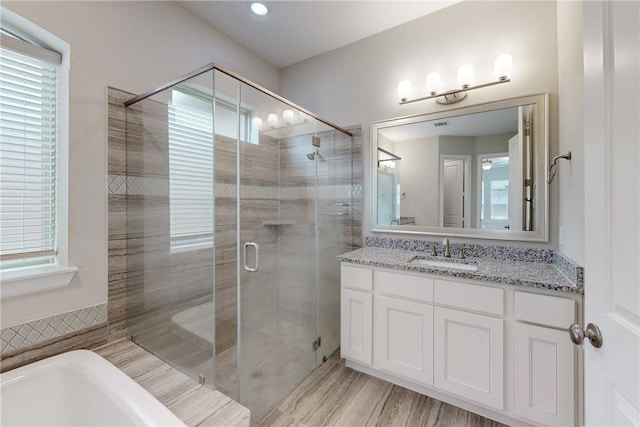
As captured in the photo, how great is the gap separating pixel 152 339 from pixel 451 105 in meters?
2.66

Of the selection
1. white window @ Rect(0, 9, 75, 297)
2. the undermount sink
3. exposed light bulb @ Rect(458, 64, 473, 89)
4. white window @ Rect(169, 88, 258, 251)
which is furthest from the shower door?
exposed light bulb @ Rect(458, 64, 473, 89)

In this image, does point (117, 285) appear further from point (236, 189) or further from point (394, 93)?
point (394, 93)

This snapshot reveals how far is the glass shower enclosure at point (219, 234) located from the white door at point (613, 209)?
4.77 ft

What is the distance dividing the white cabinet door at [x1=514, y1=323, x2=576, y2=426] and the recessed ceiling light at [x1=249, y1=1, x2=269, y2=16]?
2.70 metres

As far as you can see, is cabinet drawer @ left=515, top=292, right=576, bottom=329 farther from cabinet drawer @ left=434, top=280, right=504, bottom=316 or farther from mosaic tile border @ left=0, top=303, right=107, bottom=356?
mosaic tile border @ left=0, top=303, right=107, bottom=356

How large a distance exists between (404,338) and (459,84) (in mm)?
1895

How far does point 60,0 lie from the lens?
1.38m

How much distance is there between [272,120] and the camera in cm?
188

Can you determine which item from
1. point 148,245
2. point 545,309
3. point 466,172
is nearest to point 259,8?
point 148,245

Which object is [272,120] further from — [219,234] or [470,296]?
[470,296]

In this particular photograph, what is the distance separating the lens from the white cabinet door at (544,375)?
49.8 inches

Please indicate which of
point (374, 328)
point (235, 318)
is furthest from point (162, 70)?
point (374, 328)

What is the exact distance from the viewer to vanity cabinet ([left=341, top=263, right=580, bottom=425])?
1294 millimetres

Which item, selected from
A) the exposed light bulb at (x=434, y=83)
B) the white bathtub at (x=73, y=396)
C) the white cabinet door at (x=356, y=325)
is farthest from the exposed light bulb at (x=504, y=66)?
the white bathtub at (x=73, y=396)
